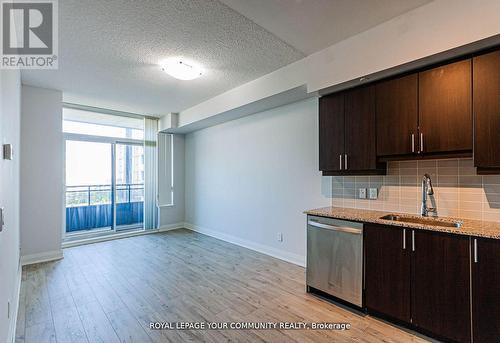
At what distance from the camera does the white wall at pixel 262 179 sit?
3.81 metres

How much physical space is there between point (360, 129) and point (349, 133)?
124 mm

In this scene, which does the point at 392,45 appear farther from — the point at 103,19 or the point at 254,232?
the point at 254,232

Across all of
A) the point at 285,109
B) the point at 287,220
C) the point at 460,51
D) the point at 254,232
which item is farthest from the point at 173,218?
the point at 460,51

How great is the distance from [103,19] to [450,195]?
3621 mm

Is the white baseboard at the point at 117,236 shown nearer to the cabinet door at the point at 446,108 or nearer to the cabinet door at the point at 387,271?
the cabinet door at the point at 387,271

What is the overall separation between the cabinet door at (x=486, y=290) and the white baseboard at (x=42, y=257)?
534cm

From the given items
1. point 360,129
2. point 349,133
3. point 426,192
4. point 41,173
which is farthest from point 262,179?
point 41,173

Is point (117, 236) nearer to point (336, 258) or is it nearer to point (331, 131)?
point (336, 258)

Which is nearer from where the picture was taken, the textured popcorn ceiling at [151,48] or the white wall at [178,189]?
the textured popcorn ceiling at [151,48]

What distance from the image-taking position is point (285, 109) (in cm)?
408

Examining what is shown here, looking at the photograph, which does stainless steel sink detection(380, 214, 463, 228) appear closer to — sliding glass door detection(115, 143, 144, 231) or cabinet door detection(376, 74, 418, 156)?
cabinet door detection(376, 74, 418, 156)

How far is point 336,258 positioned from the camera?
2.65 m

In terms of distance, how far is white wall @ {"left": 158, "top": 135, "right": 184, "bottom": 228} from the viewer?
6.34 meters

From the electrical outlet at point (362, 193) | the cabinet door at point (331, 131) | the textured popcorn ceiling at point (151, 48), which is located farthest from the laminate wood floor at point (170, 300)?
the textured popcorn ceiling at point (151, 48)
